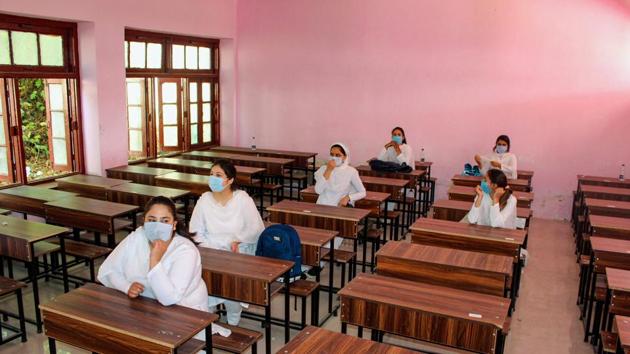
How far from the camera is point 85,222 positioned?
15.5 ft

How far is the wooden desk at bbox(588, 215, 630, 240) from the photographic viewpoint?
4637mm

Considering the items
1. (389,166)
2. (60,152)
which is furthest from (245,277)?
(60,152)

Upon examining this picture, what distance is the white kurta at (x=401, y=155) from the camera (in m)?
7.15

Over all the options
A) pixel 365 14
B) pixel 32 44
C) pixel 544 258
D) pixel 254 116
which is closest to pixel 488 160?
pixel 544 258

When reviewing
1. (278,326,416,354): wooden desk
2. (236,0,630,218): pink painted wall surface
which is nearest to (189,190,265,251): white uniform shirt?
(278,326,416,354): wooden desk

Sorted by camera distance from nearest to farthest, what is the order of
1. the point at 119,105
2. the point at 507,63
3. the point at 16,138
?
the point at 16,138, the point at 119,105, the point at 507,63

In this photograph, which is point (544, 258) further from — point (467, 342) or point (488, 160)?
point (467, 342)

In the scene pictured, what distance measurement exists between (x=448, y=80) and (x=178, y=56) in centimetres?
416

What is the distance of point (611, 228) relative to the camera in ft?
15.3

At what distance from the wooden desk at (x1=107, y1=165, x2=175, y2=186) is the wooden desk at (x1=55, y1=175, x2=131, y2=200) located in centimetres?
42

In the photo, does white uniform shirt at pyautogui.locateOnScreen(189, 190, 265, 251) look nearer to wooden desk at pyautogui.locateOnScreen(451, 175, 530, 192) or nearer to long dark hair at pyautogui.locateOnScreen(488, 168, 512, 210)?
long dark hair at pyautogui.locateOnScreen(488, 168, 512, 210)

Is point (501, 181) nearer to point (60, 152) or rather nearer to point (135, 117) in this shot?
point (60, 152)

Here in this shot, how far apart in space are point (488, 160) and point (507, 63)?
1.68 metres

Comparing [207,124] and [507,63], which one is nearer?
[507,63]
